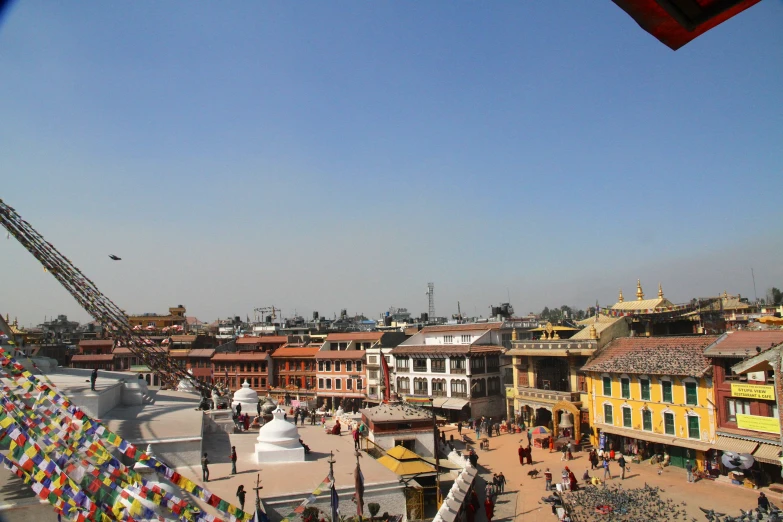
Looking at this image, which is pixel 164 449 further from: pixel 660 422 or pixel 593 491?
pixel 660 422

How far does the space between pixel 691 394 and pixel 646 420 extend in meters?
3.05

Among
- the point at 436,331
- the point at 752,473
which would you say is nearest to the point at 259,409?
the point at 436,331

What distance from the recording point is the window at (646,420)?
99.5 feet

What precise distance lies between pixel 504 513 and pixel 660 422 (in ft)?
37.9

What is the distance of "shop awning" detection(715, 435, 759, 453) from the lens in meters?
24.8

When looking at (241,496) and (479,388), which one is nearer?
(241,496)

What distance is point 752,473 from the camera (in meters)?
24.7

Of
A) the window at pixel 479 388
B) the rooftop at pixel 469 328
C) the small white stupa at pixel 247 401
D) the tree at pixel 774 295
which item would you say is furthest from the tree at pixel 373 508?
the tree at pixel 774 295

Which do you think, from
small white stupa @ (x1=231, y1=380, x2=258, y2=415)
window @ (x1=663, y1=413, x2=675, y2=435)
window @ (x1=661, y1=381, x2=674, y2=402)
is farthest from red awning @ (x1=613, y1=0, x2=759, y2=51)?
small white stupa @ (x1=231, y1=380, x2=258, y2=415)

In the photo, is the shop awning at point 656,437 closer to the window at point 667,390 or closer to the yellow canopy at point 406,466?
the window at point 667,390

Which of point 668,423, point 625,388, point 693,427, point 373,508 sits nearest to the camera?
point 373,508

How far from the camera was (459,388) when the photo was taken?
45.8 m

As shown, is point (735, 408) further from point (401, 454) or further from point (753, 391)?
point (401, 454)

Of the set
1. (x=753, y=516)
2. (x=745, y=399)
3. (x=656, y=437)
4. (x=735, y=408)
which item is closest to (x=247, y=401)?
(x=656, y=437)
